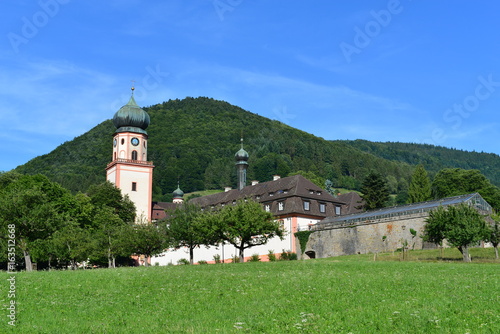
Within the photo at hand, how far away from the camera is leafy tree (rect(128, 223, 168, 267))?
51.5m

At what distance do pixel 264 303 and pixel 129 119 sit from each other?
6848 cm

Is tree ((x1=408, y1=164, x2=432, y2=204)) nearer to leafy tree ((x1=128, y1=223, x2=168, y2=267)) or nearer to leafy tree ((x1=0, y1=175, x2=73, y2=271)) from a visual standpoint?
leafy tree ((x1=128, y1=223, x2=168, y2=267))

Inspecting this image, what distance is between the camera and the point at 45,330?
1638cm

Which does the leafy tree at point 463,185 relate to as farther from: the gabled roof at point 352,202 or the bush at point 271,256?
the bush at point 271,256

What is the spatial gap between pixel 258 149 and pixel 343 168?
25.0m

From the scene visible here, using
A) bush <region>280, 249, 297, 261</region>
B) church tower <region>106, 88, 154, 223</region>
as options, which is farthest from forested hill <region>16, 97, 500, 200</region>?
bush <region>280, 249, 297, 261</region>

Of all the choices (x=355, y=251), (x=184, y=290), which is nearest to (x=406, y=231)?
(x=355, y=251)

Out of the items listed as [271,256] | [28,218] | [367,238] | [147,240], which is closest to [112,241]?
[147,240]

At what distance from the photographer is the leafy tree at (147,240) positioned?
51469 millimetres

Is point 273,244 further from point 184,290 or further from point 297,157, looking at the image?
point 297,157

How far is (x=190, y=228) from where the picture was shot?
51.8 meters

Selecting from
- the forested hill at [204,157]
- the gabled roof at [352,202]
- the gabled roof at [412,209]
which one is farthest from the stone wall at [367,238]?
the forested hill at [204,157]

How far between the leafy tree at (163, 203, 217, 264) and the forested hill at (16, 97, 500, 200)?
82329 mm

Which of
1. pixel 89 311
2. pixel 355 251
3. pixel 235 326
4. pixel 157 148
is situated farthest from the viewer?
pixel 157 148
